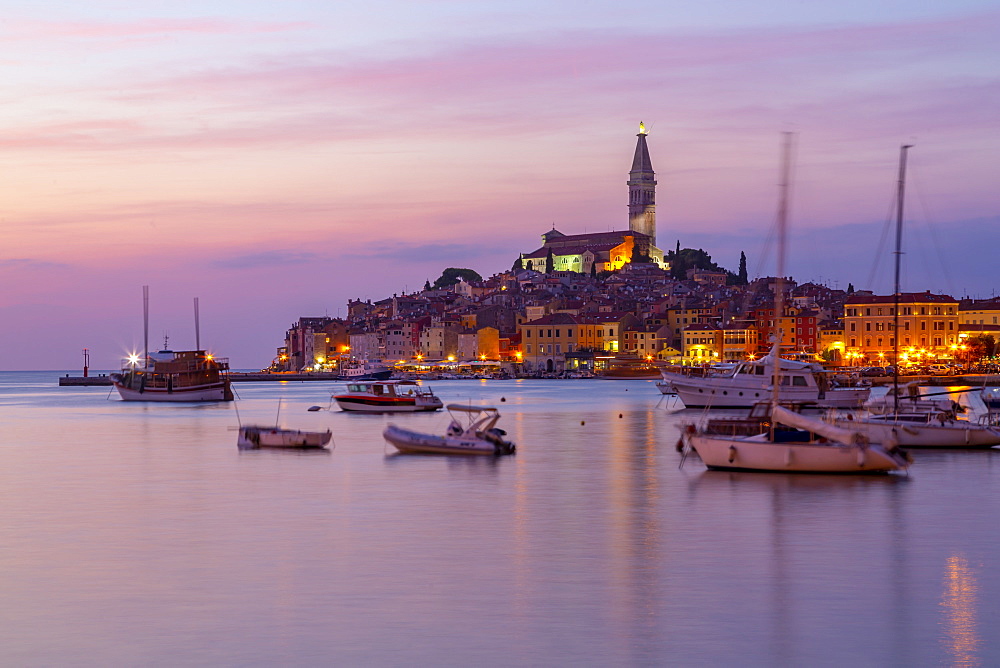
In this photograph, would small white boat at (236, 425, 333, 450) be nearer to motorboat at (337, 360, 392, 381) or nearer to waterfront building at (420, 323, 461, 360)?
motorboat at (337, 360, 392, 381)

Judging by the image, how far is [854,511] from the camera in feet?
71.5

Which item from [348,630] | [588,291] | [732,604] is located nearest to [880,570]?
[732,604]

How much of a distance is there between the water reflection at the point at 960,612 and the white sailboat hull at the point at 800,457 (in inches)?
344

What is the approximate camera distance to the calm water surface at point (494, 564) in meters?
12.1

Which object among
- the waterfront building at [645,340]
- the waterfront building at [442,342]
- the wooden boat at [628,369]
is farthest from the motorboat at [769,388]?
the waterfront building at [442,342]

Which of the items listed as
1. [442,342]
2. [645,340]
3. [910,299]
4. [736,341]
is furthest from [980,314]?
[442,342]

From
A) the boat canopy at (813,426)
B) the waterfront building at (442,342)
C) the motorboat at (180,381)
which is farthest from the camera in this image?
the waterfront building at (442,342)

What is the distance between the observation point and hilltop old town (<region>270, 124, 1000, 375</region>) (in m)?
125

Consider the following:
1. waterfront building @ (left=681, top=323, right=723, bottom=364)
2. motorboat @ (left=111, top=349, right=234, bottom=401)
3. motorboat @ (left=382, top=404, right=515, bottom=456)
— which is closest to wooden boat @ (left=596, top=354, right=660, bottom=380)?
waterfront building @ (left=681, top=323, right=723, bottom=364)

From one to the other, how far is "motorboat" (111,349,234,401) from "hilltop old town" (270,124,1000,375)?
1827 inches

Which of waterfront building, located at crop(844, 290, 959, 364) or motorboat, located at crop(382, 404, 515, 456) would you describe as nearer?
motorboat, located at crop(382, 404, 515, 456)

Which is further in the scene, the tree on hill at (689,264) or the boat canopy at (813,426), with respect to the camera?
the tree on hill at (689,264)

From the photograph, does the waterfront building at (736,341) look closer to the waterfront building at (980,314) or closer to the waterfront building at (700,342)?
the waterfront building at (700,342)

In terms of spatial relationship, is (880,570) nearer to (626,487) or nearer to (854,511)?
(854,511)
